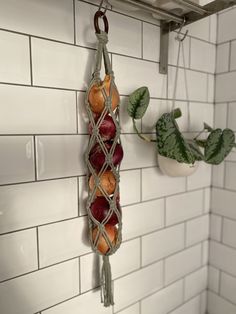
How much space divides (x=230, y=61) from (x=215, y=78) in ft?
0.22

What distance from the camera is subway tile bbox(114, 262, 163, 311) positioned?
27.6 inches

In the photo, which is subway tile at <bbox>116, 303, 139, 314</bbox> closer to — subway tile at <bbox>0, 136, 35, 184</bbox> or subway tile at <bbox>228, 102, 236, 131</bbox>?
subway tile at <bbox>0, 136, 35, 184</bbox>

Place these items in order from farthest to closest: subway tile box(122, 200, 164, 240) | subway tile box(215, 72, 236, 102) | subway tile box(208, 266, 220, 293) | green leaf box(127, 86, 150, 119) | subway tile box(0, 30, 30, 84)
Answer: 1. subway tile box(208, 266, 220, 293)
2. subway tile box(215, 72, 236, 102)
3. subway tile box(122, 200, 164, 240)
4. green leaf box(127, 86, 150, 119)
5. subway tile box(0, 30, 30, 84)

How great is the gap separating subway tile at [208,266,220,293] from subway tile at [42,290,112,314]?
A: 0.42 meters

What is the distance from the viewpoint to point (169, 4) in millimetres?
564

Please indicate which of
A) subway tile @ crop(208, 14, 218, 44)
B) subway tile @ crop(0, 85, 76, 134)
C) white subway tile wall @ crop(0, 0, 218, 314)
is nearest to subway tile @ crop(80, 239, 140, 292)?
white subway tile wall @ crop(0, 0, 218, 314)

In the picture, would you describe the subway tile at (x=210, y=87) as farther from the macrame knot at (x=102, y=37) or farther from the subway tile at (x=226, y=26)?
the macrame knot at (x=102, y=37)

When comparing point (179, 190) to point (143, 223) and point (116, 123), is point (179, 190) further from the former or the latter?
point (116, 123)

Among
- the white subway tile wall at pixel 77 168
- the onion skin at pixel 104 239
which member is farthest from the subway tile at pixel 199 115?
the onion skin at pixel 104 239

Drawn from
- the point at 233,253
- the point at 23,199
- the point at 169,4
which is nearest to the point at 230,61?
the point at 169,4

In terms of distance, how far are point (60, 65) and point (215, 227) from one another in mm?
722

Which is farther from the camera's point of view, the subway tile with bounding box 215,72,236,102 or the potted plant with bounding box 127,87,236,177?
the subway tile with bounding box 215,72,236,102

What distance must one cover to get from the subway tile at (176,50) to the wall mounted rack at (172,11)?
33 mm

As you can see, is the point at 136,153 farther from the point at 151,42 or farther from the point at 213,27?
the point at 213,27
